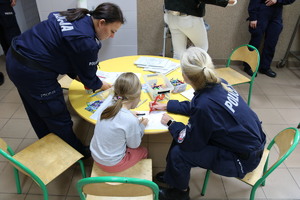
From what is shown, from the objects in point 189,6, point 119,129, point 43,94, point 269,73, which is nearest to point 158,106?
point 119,129

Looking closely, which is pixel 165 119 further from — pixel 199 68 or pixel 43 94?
Answer: pixel 43 94

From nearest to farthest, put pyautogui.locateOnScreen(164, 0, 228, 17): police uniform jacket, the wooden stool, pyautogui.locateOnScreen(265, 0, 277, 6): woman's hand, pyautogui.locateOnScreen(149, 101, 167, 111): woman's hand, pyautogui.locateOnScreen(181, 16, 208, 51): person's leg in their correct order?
the wooden stool → pyautogui.locateOnScreen(149, 101, 167, 111): woman's hand → pyautogui.locateOnScreen(164, 0, 228, 17): police uniform jacket → pyautogui.locateOnScreen(181, 16, 208, 51): person's leg → pyautogui.locateOnScreen(265, 0, 277, 6): woman's hand

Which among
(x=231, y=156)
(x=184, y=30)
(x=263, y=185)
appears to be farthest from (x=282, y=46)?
(x=231, y=156)

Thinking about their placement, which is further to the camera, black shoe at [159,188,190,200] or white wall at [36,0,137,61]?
white wall at [36,0,137,61]

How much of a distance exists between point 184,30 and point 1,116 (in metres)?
2.28

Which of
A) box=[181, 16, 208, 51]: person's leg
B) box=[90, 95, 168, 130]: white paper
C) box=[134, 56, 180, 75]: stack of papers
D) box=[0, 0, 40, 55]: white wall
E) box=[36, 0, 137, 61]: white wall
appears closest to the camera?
box=[90, 95, 168, 130]: white paper

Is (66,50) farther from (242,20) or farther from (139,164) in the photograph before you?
(242,20)

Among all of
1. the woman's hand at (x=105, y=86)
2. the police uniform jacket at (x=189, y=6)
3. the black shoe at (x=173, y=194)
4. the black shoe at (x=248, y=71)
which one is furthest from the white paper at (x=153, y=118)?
the black shoe at (x=248, y=71)

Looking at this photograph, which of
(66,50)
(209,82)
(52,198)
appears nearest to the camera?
(209,82)

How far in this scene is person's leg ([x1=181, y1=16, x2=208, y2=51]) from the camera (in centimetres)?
242

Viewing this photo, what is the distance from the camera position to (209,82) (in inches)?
52.6

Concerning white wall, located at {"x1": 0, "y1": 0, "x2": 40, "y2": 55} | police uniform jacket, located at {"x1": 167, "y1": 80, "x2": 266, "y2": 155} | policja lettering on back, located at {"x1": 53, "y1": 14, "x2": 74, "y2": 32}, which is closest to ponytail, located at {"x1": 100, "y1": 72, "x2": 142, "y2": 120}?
police uniform jacket, located at {"x1": 167, "y1": 80, "x2": 266, "y2": 155}

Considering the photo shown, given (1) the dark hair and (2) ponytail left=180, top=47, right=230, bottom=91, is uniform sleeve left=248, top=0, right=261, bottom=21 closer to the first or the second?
(2) ponytail left=180, top=47, right=230, bottom=91

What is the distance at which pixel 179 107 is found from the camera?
159 cm
